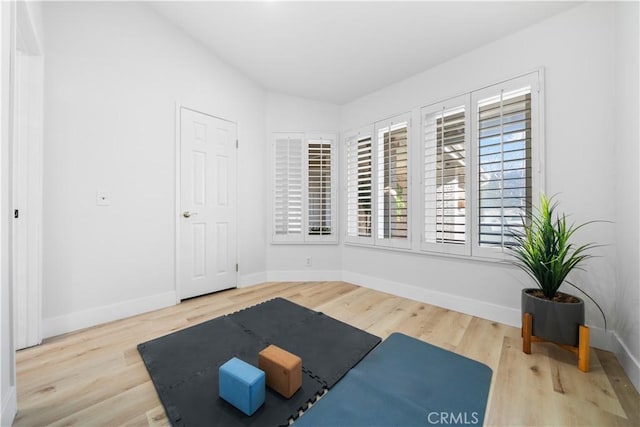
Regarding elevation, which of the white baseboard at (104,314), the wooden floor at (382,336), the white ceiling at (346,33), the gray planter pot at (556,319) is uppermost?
the white ceiling at (346,33)

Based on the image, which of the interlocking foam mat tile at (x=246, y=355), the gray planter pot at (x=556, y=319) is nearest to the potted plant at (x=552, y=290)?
the gray planter pot at (x=556, y=319)

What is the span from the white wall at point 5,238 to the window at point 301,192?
2.48 m

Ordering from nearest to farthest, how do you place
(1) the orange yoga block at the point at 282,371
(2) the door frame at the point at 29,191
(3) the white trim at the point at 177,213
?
(1) the orange yoga block at the point at 282,371, (2) the door frame at the point at 29,191, (3) the white trim at the point at 177,213

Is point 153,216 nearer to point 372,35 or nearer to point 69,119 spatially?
point 69,119

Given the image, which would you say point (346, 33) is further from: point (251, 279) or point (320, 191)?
point (251, 279)

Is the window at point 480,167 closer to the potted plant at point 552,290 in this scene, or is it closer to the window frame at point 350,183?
the potted plant at point 552,290

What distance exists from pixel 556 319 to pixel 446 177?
1.39m

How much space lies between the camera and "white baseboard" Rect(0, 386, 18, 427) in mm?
1056

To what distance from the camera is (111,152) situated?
87.8 inches

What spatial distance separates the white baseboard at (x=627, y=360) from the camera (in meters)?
1.38

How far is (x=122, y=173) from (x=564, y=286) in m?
3.82

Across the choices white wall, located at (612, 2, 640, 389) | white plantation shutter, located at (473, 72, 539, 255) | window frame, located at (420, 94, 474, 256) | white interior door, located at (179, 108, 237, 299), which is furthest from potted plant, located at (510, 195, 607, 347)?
white interior door, located at (179, 108, 237, 299)

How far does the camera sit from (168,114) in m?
2.58

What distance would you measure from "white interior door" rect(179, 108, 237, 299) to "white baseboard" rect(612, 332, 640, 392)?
3.34m
